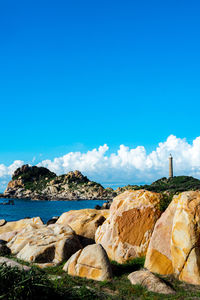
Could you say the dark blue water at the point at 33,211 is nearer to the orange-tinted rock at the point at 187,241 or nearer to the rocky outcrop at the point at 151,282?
the rocky outcrop at the point at 151,282

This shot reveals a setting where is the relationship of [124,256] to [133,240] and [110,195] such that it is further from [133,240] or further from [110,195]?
[110,195]

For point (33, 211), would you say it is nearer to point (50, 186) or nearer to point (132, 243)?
point (132, 243)

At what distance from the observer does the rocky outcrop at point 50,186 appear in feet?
517

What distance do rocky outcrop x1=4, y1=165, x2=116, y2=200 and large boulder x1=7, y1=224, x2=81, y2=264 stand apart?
136m

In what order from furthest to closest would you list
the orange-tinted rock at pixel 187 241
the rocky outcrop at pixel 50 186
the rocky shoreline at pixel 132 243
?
the rocky outcrop at pixel 50 186 < the rocky shoreline at pixel 132 243 < the orange-tinted rock at pixel 187 241

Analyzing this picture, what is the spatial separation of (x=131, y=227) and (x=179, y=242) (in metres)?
3.52

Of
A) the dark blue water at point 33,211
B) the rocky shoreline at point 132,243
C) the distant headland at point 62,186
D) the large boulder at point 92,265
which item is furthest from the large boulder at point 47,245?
the distant headland at point 62,186

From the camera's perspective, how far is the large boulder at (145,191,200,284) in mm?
11500

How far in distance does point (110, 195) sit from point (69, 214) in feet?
443

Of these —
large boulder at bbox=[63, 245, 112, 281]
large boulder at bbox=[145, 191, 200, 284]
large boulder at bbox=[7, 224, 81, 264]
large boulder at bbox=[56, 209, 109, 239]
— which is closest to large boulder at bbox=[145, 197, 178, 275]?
large boulder at bbox=[145, 191, 200, 284]

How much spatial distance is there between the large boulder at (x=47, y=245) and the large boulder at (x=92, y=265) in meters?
1.96

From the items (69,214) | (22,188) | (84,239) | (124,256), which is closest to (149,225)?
(124,256)

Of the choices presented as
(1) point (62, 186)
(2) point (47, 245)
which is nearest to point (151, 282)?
(2) point (47, 245)

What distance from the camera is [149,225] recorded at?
1480 centimetres
